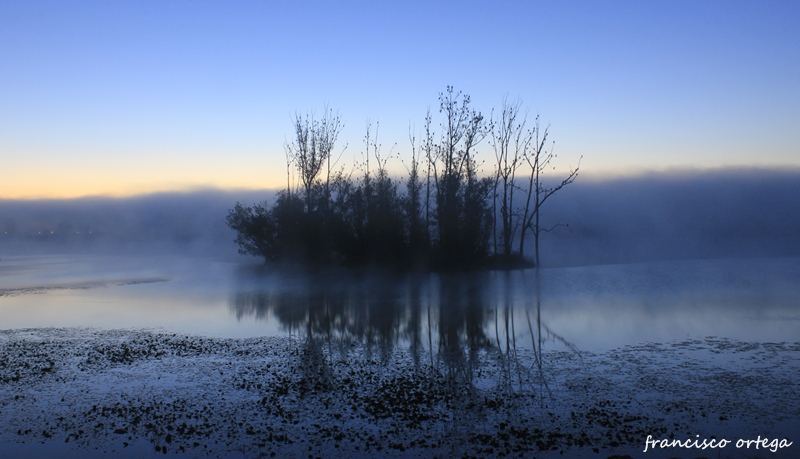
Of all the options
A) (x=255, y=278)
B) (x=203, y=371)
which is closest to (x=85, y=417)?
(x=203, y=371)

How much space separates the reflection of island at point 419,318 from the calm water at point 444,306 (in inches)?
2.4

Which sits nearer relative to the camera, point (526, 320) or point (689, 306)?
point (526, 320)

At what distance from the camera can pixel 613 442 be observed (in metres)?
7.90

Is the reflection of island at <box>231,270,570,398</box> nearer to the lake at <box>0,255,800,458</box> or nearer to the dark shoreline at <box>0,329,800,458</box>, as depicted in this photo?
the lake at <box>0,255,800,458</box>

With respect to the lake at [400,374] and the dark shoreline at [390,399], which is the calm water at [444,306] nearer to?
the lake at [400,374]

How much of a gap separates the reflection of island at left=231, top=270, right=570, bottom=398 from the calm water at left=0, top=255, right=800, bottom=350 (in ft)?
0.20

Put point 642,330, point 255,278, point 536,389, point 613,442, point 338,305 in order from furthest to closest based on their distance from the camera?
1. point 255,278
2. point 338,305
3. point 642,330
4. point 536,389
5. point 613,442

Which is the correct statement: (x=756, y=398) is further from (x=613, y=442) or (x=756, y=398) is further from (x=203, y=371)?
(x=203, y=371)

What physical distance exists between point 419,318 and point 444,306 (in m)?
3.34

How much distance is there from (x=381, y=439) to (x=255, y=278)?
106ft

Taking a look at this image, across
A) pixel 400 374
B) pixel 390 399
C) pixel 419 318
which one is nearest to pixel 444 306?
pixel 419 318

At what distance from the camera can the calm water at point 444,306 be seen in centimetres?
1708

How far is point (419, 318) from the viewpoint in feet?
66.4

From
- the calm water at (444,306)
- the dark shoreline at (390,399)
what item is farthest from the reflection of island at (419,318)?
the dark shoreline at (390,399)
